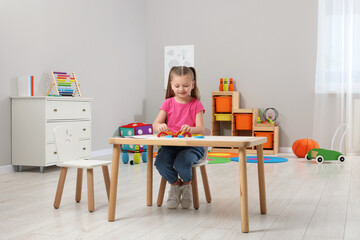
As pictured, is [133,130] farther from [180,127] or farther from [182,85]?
[182,85]

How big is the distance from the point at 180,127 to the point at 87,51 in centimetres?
303

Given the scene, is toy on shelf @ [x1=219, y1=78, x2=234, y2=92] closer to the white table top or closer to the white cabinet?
the white cabinet

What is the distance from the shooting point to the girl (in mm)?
2521

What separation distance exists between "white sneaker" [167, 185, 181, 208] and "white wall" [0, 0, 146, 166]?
84.5 inches

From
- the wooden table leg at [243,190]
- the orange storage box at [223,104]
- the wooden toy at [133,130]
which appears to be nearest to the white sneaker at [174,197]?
the wooden table leg at [243,190]

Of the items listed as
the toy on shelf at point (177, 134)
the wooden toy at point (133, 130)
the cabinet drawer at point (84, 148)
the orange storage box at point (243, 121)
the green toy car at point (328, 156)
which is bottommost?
the green toy car at point (328, 156)

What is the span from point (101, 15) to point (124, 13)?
0.60m

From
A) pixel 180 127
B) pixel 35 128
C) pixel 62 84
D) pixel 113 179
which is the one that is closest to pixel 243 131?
pixel 62 84

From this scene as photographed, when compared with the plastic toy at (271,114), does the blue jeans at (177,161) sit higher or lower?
lower

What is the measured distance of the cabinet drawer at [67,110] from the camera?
165 inches

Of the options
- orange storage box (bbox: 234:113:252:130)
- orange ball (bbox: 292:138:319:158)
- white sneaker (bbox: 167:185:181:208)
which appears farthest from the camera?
orange storage box (bbox: 234:113:252:130)

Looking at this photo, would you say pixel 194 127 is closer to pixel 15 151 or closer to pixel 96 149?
pixel 15 151

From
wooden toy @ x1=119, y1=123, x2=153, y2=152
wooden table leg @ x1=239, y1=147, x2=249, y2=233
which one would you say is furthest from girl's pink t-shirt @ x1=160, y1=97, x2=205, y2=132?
wooden toy @ x1=119, y1=123, x2=153, y2=152

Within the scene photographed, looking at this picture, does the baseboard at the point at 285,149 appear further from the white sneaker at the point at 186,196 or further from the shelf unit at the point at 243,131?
the white sneaker at the point at 186,196
